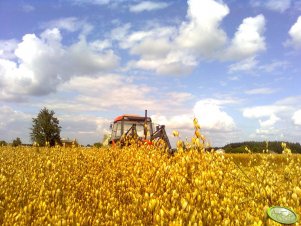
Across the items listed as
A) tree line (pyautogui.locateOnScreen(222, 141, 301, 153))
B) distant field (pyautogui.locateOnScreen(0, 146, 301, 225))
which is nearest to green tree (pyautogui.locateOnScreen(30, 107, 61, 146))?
tree line (pyautogui.locateOnScreen(222, 141, 301, 153))

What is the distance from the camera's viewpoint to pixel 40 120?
151 ft

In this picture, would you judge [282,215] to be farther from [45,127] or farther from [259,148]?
[45,127]

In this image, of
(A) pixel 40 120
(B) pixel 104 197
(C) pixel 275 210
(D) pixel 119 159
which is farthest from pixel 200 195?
(A) pixel 40 120

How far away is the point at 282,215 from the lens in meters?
2.85

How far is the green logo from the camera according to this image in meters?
2.79

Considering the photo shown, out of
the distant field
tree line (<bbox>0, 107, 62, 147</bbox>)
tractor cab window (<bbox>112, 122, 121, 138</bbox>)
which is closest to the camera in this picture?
the distant field

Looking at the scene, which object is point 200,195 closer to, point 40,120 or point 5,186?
point 5,186

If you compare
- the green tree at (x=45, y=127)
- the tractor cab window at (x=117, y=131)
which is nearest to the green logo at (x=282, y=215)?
the tractor cab window at (x=117, y=131)

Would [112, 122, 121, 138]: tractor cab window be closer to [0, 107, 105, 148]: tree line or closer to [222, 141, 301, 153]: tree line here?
[222, 141, 301, 153]: tree line

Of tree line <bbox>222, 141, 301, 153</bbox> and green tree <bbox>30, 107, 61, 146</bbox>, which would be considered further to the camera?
green tree <bbox>30, 107, 61, 146</bbox>

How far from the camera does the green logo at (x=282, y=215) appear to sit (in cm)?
279

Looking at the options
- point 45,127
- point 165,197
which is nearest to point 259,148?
point 165,197

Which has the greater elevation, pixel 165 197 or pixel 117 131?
pixel 117 131

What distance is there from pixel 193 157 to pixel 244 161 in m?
26.3
